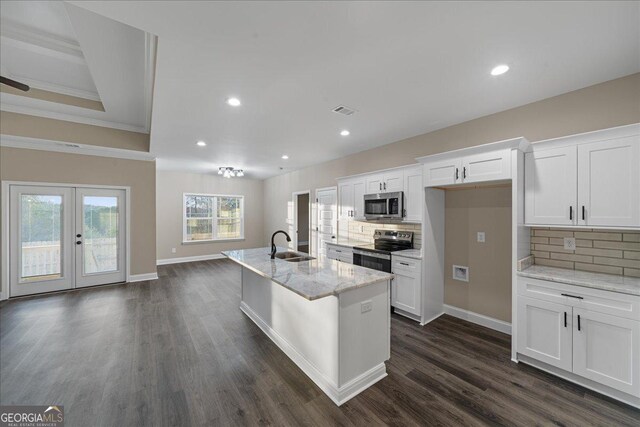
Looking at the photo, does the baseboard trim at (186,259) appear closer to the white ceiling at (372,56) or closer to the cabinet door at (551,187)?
the white ceiling at (372,56)

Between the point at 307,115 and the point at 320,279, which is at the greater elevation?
the point at 307,115

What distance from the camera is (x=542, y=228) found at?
2.71 metres

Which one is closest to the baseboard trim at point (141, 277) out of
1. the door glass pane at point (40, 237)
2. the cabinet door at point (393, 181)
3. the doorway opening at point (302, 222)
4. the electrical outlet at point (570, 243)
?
the door glass pane at point (40, 237)

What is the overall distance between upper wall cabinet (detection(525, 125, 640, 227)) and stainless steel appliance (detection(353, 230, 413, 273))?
5.34ft

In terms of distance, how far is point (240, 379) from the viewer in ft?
7.36

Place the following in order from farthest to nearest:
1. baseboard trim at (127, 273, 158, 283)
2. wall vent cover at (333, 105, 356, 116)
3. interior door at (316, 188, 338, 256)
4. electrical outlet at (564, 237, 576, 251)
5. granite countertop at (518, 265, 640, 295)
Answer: interior door at (316, 188, 338, 256) → baseboard trim at (127, 273, 158, 283) → wall vent cover at (333, 105, 356, 116) → electrical outlet at (564, 237, 576, 251) → granite countertop at (518, 265, 640, 295)

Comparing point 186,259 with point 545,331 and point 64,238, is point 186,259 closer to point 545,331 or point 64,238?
point 64,238

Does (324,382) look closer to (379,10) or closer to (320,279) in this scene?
(320,279)

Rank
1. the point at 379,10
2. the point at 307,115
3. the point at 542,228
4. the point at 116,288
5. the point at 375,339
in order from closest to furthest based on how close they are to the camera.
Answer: the point at 379,10, the point at 375,339, the point at 542,228, the point at 307,115, the point at 116,288

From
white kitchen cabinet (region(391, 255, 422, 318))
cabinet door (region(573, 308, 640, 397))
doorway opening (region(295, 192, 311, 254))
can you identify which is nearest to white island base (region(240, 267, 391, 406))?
white kitchen cabinet (region(391, 255, 422, 318))

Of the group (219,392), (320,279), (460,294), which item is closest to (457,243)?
(460,294)

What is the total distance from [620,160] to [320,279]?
8.99 feet

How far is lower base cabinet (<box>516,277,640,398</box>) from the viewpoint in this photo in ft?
6.25

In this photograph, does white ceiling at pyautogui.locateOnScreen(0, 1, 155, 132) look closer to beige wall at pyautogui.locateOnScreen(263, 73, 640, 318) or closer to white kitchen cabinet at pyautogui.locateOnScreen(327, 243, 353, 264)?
beige wall at pyautogui.locateOnScreen(263, 73, 640, 318)
